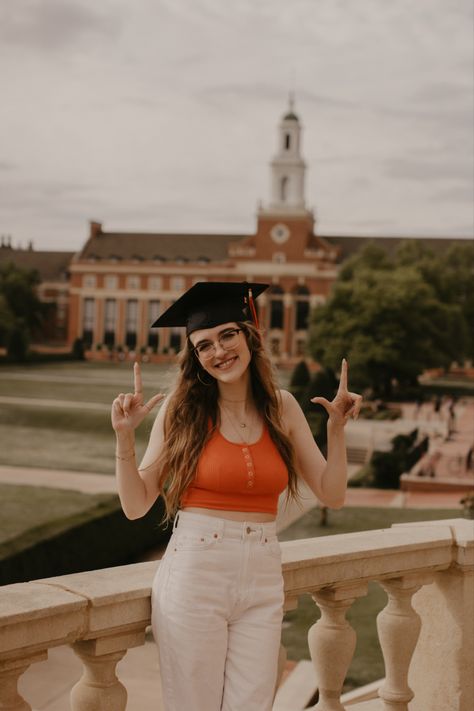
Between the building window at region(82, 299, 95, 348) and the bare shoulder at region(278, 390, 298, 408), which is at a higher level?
the building window at region(82, 299, 95, 348)

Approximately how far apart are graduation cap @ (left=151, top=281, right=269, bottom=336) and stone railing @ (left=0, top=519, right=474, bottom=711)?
2.23ft

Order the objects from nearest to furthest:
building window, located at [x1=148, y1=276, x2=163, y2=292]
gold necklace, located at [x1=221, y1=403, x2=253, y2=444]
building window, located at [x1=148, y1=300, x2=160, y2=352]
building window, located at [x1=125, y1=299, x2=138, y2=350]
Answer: gold necklace, located at [x1=221, y1=403, x2=253, y2=444] → building window, located at [x1=148, y1=300, x2=160, y2=352] → building window, located at [x1=125, y1=299, x2=138, y2=350] → building window, located at [x1=148, y1=276, x2=163, y2=292]

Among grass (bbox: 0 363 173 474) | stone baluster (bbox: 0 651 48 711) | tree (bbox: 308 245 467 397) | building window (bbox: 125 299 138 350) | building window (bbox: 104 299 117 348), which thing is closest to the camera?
stone baluster (bbox: 0 651 48 711)

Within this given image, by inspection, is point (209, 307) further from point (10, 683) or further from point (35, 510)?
point (35, 510)

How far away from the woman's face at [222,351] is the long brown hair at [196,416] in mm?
44

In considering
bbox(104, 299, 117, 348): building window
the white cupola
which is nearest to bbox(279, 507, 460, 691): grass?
bbox(104, 299, 117, 348): building window

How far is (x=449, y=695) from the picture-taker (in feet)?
10.1

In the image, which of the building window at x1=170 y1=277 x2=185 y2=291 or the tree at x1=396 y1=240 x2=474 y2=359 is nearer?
the tree at x1=396 y1=240 x2=474 y2=359

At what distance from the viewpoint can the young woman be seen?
2244 millimetres

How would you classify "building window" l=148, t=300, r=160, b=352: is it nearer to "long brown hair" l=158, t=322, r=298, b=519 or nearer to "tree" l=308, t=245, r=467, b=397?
"tree" l=308, t=245, r=467, b=397

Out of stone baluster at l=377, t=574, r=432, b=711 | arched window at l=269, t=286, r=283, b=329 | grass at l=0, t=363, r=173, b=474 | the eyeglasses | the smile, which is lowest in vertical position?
grass at l=0, t=363, r=173, b=474

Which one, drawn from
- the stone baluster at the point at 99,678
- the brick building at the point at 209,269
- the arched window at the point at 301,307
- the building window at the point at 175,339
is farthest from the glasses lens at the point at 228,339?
the building window at the point at 175,339

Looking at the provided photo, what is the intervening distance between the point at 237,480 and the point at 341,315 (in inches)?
1528

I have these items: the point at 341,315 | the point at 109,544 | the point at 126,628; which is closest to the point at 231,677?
the point at 126,628
